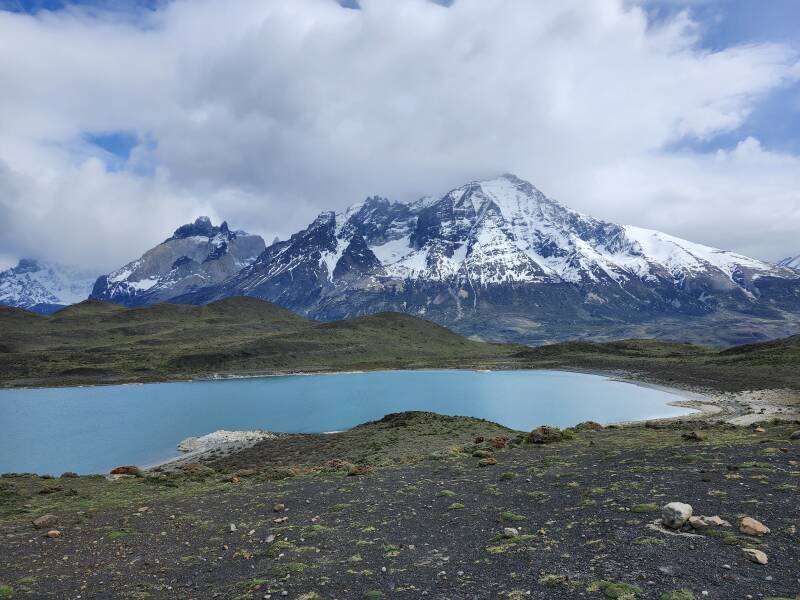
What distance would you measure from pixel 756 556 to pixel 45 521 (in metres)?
24.8

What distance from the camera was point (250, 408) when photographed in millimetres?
87375

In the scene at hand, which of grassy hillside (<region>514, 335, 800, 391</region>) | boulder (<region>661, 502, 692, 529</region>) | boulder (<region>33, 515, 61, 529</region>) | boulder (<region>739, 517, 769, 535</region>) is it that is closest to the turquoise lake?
grassy hillside (<region>514, 335, 800, 391</region>)

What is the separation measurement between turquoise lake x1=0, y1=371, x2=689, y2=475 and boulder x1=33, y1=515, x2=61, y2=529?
2679cm

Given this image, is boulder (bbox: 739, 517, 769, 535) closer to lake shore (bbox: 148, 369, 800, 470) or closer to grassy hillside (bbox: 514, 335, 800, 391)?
lake shore (bbox: 148, 369, 800, 470)

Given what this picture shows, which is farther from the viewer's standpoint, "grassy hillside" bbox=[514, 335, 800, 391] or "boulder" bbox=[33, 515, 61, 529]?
"grassy hillside" bbox=[514, 335, 800, 391]

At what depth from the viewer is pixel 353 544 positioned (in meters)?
17.1

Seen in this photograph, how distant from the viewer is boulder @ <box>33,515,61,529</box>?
2128 cm

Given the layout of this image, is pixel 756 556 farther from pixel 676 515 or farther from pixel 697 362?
pixel 697 362

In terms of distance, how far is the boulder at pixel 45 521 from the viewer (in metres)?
21.3

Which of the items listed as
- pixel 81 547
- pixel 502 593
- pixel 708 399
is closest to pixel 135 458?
pixel 81 547

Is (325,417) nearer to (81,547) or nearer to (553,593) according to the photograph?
(81,547)

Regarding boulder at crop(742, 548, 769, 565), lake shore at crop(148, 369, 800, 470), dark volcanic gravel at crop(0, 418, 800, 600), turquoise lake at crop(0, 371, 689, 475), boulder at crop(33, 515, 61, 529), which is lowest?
turquoise lake at crop(0, 371, 689, 475)

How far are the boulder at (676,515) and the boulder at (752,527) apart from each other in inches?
51.3

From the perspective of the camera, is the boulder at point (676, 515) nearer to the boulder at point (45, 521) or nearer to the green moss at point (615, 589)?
Result: the green moss at point (615, 589)
